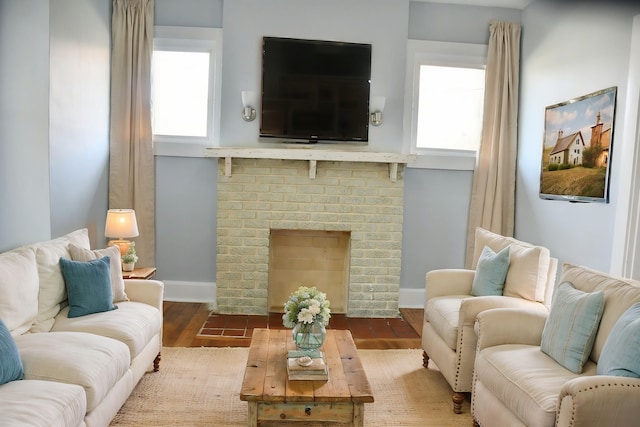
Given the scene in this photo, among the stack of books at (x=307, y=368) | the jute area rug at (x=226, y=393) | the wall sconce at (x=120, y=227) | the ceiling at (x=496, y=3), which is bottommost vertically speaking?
the jute area rug at (x=226, y=393)

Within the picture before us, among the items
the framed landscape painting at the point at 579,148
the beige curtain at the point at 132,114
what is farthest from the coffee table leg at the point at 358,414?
the beige curtain at the point at 132,114

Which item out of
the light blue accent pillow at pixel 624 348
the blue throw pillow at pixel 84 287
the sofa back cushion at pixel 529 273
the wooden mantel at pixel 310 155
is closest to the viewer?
the light blue accent pillow at pixel 624 348

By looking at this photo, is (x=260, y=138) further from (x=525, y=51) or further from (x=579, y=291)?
(x=579, y=291)

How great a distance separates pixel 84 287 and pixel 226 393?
1024mm

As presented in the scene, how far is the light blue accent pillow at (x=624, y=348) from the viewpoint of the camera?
6.34 ft

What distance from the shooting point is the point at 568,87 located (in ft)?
12.8

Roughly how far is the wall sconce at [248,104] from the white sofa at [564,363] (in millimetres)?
2838

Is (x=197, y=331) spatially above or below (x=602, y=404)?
below

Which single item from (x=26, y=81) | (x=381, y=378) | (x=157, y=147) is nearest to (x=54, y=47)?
(x=26, y=81)

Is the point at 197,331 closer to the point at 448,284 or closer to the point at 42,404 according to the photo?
the point at 448,284

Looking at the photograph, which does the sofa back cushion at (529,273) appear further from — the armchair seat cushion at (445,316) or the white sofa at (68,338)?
the white sofa at (68,338)

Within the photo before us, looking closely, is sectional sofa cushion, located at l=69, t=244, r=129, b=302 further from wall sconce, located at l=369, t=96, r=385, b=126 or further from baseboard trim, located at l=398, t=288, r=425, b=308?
baseboard trim, located at l=398, t=288, r=425, b=308

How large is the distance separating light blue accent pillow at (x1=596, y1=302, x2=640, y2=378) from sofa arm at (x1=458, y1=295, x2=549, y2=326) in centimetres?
77

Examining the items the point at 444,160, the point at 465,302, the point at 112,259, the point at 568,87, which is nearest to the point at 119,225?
the point at 112,259
